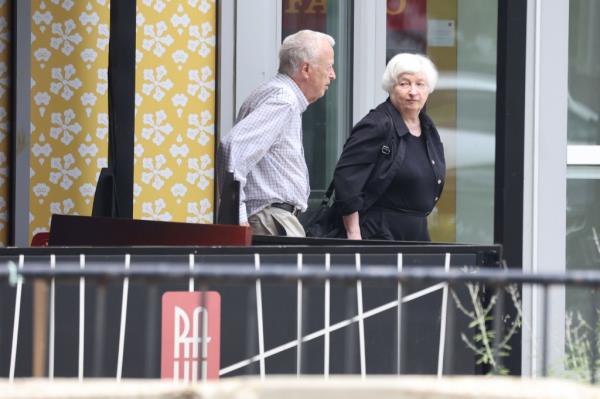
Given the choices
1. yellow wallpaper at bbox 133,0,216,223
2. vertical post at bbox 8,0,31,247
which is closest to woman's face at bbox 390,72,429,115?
yellow wallpaper at bbox 133,0,216,223

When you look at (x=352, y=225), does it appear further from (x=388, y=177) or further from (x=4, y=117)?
(x=4, y=117)

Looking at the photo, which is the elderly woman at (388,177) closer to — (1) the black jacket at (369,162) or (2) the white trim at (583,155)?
(1) the black jacket at (369,162)

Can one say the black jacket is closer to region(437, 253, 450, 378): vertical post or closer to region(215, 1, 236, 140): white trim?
region(215, 1, 236, 140): white trim

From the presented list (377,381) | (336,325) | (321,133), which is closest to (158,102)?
(321,133)

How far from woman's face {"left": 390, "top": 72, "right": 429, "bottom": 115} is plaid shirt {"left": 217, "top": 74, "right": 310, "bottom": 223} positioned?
0.50m

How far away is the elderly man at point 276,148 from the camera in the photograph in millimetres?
5996

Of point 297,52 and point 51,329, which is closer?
point 51,329

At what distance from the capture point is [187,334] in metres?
3.71

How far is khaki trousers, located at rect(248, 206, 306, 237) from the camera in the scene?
237 inches

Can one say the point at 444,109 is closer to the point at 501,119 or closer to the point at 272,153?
the point at 272,153

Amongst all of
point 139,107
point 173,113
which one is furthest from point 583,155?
point 139,107

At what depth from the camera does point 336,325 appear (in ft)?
12.6

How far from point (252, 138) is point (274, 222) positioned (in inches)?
13.4

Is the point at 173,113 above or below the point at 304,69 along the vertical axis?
below
